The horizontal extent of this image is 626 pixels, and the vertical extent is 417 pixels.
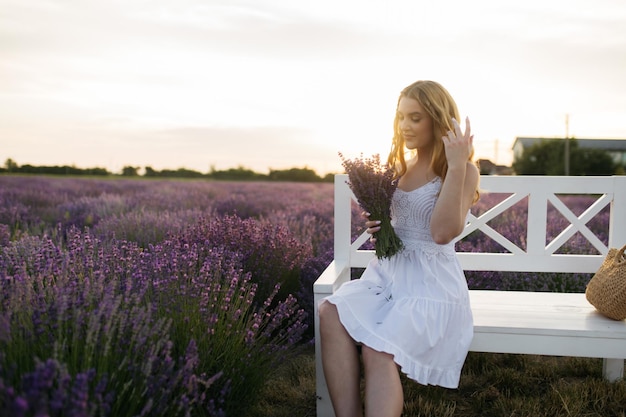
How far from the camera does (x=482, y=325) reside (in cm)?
259

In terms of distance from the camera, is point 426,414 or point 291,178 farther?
point 291,178

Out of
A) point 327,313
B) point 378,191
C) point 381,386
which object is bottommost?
point 381,386

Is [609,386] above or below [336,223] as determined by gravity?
below

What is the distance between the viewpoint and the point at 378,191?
259 cm

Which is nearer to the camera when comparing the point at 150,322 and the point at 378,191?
the point at 150,322

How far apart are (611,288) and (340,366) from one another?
1.35 meters

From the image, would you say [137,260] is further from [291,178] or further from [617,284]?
[291,178]

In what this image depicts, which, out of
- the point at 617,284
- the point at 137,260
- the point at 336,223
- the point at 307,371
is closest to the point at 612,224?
the point at 617,284

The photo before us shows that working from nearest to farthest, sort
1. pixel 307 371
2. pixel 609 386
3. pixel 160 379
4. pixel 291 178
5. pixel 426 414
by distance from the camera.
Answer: pixel 160 379, pixel 426 414, pixel 609 386, pixel 307 371, pixel 291 178

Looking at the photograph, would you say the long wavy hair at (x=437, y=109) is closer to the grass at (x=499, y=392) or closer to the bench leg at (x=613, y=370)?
the grass at (x=499, y=392)

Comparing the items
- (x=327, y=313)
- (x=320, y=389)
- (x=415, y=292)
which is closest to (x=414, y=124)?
(x=415, y=292)

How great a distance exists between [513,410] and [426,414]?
0.45 meters

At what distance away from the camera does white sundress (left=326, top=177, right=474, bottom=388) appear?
7.63 feet

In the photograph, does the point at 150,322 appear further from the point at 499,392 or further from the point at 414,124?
the point at 499,392
